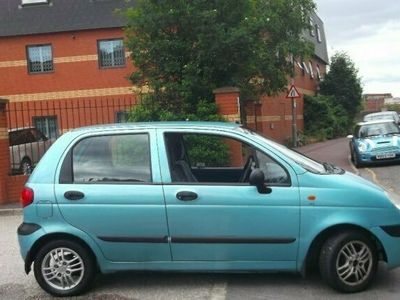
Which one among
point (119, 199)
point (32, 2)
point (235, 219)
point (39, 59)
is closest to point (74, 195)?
point (119, 199)

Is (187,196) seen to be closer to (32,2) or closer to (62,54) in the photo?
(62,54)

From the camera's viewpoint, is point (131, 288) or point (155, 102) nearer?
point (131, 288)

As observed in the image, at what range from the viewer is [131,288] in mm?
5758

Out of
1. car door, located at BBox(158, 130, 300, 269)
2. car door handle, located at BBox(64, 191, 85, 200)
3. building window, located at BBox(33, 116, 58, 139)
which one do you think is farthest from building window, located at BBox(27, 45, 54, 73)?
car door, located at BBox(158, 130, 300, 269)

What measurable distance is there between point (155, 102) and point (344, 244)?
8900 millimetres

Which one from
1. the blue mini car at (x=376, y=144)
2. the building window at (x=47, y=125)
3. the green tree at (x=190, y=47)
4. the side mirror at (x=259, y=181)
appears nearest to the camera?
the side mirror at (x=259, y=181)

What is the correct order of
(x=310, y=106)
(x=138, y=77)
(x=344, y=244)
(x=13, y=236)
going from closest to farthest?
(x=344, y=244) < (x=13, y=236) < (x=138, y=77) < (x=310, y=106)

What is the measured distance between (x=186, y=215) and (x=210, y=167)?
131 cm

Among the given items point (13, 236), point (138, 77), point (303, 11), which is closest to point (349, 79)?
point (303, 11)

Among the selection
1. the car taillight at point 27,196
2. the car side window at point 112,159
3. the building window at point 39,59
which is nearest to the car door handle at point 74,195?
A: the car side window at point 112,159

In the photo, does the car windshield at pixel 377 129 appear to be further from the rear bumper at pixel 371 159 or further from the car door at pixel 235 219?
the car door at pixel 235 219

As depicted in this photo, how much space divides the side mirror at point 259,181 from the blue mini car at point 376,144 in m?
12.4

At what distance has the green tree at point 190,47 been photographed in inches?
526

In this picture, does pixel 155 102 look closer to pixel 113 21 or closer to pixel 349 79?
pixel 113 21
